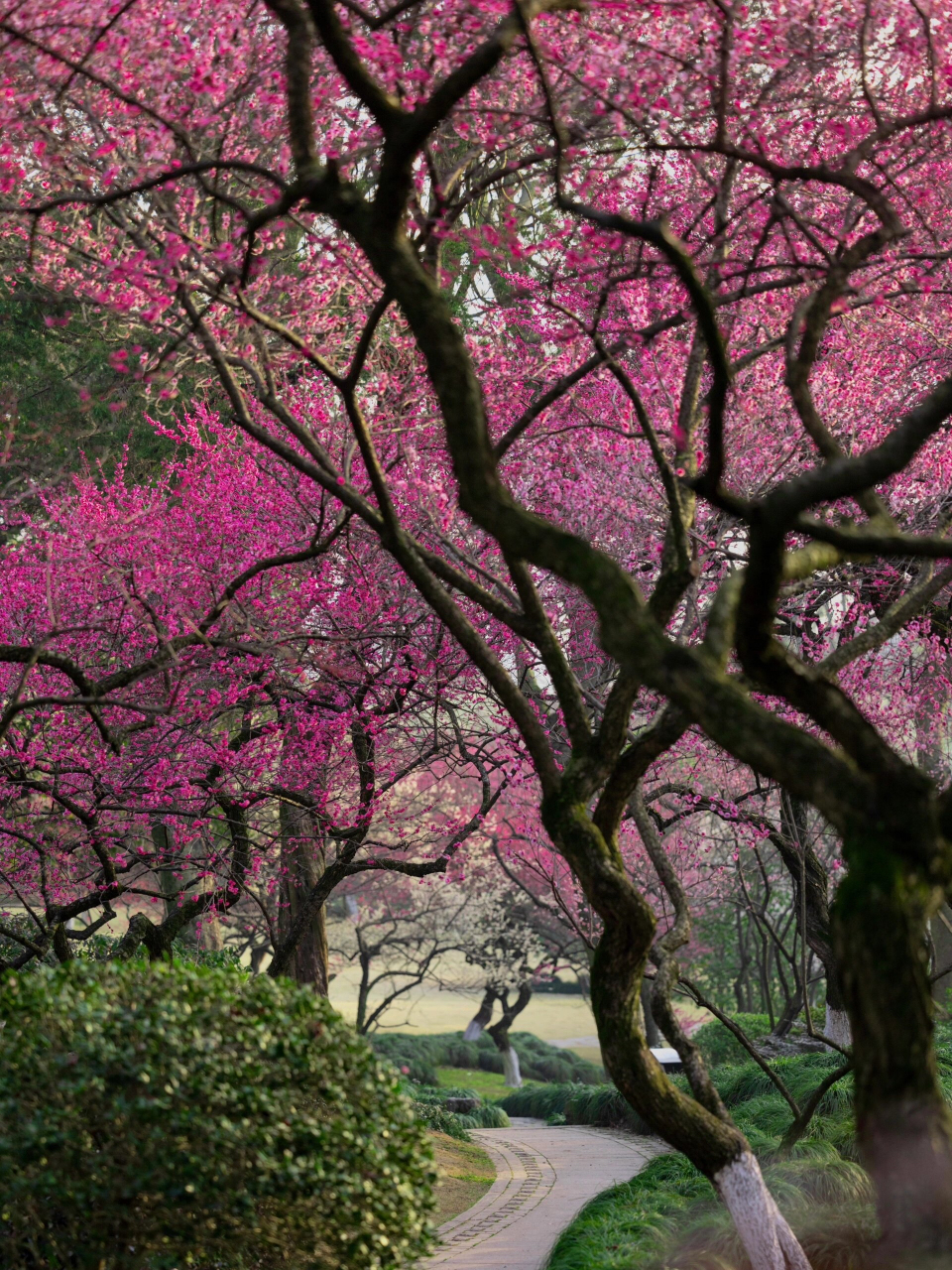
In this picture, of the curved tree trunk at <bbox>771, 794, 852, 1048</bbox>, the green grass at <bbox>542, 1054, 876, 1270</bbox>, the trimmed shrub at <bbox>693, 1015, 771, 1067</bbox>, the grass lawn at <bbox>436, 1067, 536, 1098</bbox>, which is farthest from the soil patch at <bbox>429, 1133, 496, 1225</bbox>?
the grass lawn at <bbox>436, 1067, 536, 1098</bbox>

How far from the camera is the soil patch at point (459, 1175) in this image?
1008 centimetres

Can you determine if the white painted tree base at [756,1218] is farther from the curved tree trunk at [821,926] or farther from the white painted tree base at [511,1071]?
the white painted tree base at [511,1071]

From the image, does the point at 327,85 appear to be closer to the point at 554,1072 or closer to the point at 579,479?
the point at 579,479

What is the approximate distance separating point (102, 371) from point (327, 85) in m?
9.51

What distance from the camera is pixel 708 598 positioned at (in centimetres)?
1255

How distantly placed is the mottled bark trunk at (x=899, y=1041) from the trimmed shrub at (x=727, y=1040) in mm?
14043

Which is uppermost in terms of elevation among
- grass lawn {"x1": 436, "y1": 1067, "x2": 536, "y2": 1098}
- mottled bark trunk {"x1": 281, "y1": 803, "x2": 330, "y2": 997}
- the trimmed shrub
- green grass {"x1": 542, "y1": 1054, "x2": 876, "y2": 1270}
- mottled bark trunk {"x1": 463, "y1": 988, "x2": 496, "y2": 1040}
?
mottled bark trunk {"x1": 281, "y1": 803, "x2": 330, "y2": 997}

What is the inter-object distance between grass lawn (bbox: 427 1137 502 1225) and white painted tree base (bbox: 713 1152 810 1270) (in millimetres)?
4200

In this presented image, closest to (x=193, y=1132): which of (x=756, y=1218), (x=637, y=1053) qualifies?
(x=637, y=1053)

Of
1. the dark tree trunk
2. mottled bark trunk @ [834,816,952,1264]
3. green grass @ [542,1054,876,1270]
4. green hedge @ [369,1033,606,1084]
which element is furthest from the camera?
green hedge @ [369,1033,606,1084]

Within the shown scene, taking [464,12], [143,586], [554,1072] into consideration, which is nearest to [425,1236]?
[464,12]

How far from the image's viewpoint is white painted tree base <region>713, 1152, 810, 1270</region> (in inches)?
213

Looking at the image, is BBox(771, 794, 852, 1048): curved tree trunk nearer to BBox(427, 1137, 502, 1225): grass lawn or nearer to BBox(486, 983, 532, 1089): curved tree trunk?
BBox(427, 1137, 502, 1225): grass lawn

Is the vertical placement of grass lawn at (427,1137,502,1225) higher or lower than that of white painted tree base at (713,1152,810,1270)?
lower
